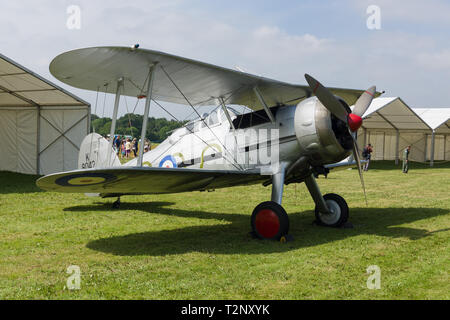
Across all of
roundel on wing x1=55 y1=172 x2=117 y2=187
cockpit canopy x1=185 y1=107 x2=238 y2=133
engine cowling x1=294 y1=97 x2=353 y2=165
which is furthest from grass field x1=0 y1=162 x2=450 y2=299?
cockpit canopy x1=185 y1=107 x2=238 y2=133

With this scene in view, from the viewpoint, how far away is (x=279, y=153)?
22.4 ft

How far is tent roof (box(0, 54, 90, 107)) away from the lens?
13930 millimetres

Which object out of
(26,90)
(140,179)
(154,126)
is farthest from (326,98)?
(26,90)

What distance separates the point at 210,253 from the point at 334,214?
3104 millimetres

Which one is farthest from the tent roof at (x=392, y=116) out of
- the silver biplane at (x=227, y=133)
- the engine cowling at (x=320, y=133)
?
the engine cowling at (x=320, y=133)

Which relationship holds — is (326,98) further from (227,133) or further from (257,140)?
(227,133)

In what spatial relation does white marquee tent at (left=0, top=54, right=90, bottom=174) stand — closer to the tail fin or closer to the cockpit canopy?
the tail fin

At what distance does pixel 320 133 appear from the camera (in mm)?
6328

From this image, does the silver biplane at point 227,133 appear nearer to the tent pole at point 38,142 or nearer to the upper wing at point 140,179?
the upper wing at point 140,179

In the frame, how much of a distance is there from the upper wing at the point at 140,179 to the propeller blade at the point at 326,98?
1548 millimetres

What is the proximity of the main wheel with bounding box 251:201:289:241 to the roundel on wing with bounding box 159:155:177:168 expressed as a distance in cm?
250

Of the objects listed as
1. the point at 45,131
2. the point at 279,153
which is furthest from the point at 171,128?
the point at 45,131

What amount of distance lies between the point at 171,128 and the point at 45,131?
11423 mm
